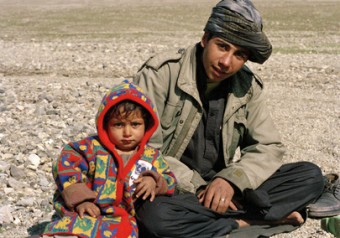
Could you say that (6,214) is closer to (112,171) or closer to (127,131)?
(112,171)

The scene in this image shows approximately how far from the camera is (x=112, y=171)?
113 inches

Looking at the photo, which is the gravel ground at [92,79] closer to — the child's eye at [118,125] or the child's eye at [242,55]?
the child's eye at [118,125]

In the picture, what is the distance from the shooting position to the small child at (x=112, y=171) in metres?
2.77

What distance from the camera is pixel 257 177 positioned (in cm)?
Result: 330

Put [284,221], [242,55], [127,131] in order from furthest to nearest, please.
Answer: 1. [284,221]
2. [242,55]
3. [127,131]

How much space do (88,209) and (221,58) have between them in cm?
105

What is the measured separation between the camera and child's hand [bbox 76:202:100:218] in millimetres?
2732

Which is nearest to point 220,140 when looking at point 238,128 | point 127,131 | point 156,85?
point 238,128

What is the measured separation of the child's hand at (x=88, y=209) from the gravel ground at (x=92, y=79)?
950 millimetres

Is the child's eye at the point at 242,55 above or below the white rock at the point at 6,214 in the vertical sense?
above

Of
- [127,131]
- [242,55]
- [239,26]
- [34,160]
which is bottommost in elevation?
[34,160]

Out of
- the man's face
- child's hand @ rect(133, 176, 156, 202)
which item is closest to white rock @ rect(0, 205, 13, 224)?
child's hand @ rect(133, 176, 156, 202)

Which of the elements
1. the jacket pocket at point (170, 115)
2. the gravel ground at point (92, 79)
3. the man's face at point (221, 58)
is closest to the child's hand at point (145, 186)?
the jacket pocket at point (170, 115)

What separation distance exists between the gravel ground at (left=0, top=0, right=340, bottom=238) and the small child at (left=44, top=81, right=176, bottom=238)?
0.91 metres
